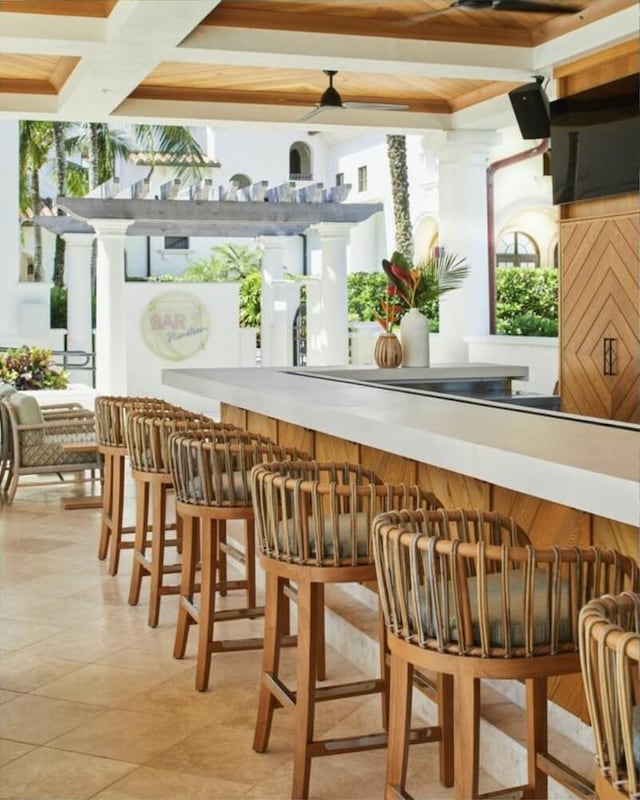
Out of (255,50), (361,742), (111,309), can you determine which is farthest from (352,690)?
(111,309)

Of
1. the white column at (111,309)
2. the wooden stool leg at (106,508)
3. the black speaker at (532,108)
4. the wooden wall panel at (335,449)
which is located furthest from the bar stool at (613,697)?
the white column at (111,309)

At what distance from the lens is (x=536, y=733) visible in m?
2.92

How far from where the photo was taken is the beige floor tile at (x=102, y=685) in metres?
4.49

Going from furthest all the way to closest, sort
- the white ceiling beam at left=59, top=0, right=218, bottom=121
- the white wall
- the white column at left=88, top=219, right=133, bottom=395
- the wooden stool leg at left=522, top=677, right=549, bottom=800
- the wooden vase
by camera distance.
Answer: the white wall, the white column at left=88, top=219, right=133, bottom=395, the wooden vase, the white ceiling beam at left=59, top=0, right=218, bottom=121, the wooden stool leg at left=522, top=677, right=549, bottom=800

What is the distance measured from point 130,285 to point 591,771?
10.7 meters

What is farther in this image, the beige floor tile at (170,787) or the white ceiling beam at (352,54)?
the white ceiling beam at (352,54)

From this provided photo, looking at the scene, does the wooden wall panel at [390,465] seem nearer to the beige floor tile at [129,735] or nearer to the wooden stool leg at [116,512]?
the beige floor tile at [129,735]

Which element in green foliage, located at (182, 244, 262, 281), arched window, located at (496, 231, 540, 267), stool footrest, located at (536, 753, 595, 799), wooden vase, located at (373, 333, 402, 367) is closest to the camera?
stool footrest, located at (536, 753, 595, 799)

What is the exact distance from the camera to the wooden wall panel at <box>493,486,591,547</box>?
3.50 metres

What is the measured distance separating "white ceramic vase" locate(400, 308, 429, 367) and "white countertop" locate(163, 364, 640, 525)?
6.46 feet

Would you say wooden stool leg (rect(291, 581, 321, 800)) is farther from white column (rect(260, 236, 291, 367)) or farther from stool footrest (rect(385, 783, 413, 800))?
white column (rect(260, 236, 291, 367))

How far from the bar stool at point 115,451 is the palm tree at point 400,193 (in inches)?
584

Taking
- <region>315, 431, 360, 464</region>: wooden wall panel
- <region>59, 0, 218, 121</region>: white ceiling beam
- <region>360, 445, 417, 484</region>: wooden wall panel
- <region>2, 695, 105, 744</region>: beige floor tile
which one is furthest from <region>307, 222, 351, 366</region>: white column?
<region>2, 695, 105, 744</region>: beige floor tile

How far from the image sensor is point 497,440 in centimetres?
327
